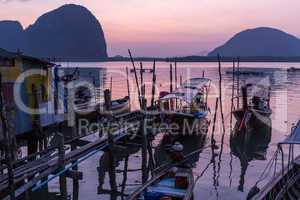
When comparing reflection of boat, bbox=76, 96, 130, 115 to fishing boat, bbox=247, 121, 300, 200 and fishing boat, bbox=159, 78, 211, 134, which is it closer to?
fishing boat, bbox=159, 78, 211, 134

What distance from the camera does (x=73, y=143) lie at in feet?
65.4

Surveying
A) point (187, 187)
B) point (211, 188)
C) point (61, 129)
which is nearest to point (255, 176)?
A: point (211, 188)

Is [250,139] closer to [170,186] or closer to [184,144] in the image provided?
[184,144]

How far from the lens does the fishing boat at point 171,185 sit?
14.4 m

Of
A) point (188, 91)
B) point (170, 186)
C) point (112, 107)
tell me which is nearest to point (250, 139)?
point (188, 91)

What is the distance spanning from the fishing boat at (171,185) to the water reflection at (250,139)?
32.0ft

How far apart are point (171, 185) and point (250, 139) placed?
19143 millimetres

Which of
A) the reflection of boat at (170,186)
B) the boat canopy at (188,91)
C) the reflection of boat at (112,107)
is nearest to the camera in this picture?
the reflection of boat at (170,186)

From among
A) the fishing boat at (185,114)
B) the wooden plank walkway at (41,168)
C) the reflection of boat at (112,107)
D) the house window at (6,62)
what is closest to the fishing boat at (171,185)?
Answer: the wooden plank walkway at (41,168)

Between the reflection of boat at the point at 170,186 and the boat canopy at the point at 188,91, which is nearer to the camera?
the reflection of boat at the point at 170,186

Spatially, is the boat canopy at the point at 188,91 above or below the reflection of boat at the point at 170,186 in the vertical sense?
above

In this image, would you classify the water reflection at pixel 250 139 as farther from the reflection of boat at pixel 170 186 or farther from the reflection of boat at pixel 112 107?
the reflection of boat at pixel 170 186

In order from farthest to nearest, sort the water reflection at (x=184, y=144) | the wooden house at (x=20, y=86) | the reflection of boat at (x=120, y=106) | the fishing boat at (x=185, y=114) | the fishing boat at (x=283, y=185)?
1. the reflection of boat at (x=120, y=106)
2. the fishing boat at (x=185, y=114)
3. the water reflection at (x=184, y=144)
4. the wooden house at (x=20, y=86)
5. the fishing boat at (x=283, y=185)

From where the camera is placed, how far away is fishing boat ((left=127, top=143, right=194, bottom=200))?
14391mm
